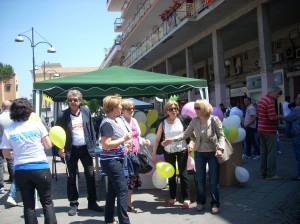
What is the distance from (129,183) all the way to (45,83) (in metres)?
3.02

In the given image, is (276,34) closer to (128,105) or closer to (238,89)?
(238,89)

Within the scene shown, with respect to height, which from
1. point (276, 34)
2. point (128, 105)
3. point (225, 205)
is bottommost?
point (225, 205)

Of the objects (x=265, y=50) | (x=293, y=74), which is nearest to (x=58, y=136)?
(x=265, y=50)

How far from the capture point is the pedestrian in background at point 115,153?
4586mm

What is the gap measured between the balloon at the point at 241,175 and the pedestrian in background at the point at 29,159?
153 inches

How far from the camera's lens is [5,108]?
7535 mm

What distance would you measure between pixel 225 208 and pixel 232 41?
18.3m

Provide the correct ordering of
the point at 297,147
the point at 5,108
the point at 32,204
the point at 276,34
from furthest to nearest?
the point at 276,34 → the point at 5,108 → the point at 297,147 → the point at 32,204

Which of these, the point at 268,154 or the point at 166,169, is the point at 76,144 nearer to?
the point at 166,169

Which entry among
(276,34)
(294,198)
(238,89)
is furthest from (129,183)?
(238,89)

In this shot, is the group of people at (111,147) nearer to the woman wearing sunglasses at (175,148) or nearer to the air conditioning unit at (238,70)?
the woman wearing sunglasses at (175,148)

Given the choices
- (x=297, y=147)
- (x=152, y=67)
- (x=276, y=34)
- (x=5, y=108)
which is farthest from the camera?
(x=152, y=67)

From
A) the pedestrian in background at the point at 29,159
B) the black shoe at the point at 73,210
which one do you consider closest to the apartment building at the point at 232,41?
the black shoe at the point at 73,210

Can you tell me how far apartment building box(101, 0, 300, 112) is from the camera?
14.9 m
